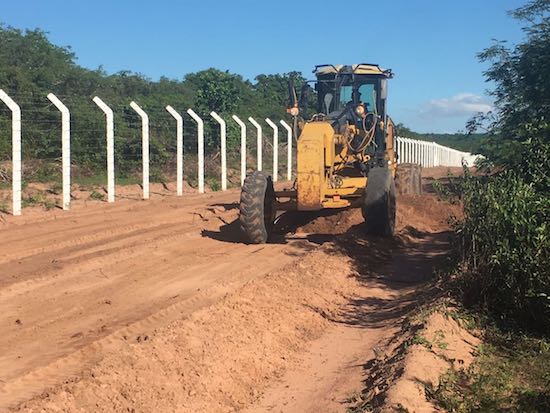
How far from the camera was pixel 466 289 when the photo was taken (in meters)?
6.98

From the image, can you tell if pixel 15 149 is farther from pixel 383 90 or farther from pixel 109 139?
pixel 383 90

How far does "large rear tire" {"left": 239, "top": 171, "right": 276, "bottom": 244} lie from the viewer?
10820 mm

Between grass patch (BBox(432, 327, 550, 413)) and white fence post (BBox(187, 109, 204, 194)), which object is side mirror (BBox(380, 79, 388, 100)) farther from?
white fence post (BBox(187, 109, 204, 194))

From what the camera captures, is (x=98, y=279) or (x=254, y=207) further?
(x=254, y=207)

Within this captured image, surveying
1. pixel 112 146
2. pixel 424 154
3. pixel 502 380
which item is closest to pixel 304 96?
pixel 112 146

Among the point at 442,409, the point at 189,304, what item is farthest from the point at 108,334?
the point at 442,409

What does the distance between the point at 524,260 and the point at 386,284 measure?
10.0ft

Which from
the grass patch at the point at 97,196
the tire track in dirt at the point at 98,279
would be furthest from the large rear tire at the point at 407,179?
the grass patch at the point at 97,196

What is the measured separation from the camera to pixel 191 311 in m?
6.95

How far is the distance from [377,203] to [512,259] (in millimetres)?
4521

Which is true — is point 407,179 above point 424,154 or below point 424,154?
below

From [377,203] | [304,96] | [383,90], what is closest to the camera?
[377,203]

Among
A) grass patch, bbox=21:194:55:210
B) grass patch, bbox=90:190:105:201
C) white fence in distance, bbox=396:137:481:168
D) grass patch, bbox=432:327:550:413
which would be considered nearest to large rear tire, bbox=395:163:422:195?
grass patch, bbox=90:190:105:201

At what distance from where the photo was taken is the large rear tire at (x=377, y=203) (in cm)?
1075
